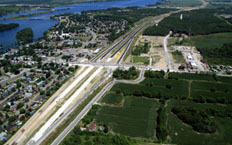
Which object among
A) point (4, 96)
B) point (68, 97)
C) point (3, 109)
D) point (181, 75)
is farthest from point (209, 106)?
point (4, 96)

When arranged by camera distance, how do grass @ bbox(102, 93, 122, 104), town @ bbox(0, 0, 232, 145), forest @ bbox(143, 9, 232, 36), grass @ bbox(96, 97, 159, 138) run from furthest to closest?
forest @ bbox(143, 9, 232, 36)
grass @ bbox(102, 93, 122, 104)
town @ bbox(0, 0, 232, 145)
grass @ bbox(96, 97, 159, 138)

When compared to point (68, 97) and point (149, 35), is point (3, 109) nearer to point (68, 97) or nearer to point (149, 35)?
point (68, 97)

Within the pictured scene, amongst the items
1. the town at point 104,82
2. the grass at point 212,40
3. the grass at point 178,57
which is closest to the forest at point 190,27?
the town at point 104,82

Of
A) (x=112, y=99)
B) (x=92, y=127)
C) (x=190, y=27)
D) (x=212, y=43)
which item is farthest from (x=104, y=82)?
(x=190, y=27)

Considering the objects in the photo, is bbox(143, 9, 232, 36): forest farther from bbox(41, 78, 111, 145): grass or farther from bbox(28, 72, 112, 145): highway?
bbox(41, 78, 111, 145): grass

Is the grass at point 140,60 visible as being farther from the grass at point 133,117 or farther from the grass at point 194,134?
the grass at point 194,134

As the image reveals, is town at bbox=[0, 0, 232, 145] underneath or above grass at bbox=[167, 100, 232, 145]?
above

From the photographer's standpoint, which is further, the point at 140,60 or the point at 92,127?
→ the point at 140,60

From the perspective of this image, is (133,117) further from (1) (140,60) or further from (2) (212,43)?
(2) (212,43)

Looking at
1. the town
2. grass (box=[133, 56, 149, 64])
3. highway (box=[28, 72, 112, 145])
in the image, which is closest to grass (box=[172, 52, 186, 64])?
the town
